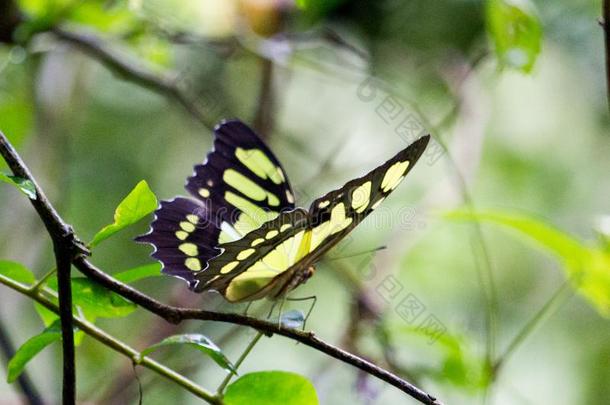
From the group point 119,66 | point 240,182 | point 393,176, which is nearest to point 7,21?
point 119,66

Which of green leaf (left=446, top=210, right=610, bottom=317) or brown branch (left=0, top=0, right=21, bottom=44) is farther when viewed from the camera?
brown branch (left=0, top=0, right=21, bottom=44)

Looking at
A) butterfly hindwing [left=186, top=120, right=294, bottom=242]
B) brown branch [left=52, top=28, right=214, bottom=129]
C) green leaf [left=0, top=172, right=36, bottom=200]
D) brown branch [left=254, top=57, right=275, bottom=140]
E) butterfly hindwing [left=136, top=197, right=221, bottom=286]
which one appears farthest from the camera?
brown branch [left=254, top=57, right=275, bottom=140]

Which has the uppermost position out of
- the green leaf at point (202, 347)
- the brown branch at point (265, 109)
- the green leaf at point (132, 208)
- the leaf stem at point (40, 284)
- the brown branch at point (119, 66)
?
the brown branch at point (265, 109)

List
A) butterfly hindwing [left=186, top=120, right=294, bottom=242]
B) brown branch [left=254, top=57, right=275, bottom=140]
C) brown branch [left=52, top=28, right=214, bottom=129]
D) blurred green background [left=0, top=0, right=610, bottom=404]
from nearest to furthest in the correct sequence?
butterfly hindwing [left=186, top=120, right=294, bottom=242], brown branch [left=52, top=28, right=214, bottom=129], blurred green background [left=0, top=0, right=610, bottom=404], brown branch [left=254, top=57, right=275, bottom=140]

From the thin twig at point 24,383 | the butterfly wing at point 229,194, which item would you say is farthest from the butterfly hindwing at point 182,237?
the thin twig at point 24,383

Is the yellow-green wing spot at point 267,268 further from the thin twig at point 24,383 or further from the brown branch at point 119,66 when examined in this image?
the brown branch at point 119,66

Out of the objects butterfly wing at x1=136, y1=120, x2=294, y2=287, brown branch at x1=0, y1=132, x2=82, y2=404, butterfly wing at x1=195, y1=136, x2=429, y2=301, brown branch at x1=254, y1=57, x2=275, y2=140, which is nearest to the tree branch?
brown branch at x1=0, y1=132, x2=82, y2=404

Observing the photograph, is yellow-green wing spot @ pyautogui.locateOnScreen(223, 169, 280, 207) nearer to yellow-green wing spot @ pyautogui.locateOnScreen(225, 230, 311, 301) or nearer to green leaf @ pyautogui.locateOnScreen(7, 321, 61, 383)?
yellow-green wing spot @ pyautogui.locateOnScreen(225, 230, 311, 301)

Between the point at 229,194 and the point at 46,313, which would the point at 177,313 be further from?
the point at 229,194
